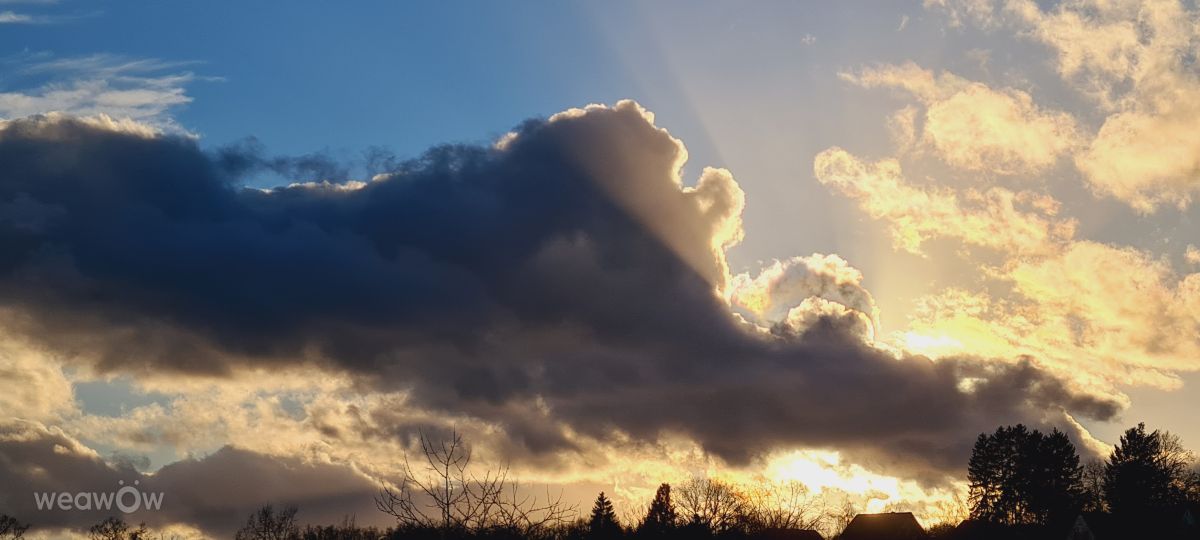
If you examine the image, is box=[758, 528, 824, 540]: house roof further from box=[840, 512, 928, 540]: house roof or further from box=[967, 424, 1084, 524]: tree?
box=[967, 424, 1084, 524]: tree

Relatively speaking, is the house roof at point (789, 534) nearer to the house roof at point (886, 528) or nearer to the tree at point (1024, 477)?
the house roof at point (886, 528)

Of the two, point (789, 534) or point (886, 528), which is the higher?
point (886, 528)

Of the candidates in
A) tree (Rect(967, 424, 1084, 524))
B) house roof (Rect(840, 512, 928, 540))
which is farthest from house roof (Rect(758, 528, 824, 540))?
tree (Rect(967, 424, 1084, 524))

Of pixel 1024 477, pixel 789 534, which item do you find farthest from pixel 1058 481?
pixel 789 534

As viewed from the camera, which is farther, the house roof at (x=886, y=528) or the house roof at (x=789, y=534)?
the house roof at (x=886, y=528)

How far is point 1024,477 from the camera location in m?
97.1

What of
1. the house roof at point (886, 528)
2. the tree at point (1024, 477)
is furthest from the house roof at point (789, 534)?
the tree at point (1024, 477)

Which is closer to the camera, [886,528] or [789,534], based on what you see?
[886,528]

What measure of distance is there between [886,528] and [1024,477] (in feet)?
49.8

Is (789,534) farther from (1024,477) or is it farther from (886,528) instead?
(1024,477)

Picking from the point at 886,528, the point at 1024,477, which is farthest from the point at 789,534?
the point at 1024,477

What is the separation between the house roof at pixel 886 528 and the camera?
327ft

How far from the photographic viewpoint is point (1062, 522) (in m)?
89.1

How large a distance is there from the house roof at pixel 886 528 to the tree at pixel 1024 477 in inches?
260
